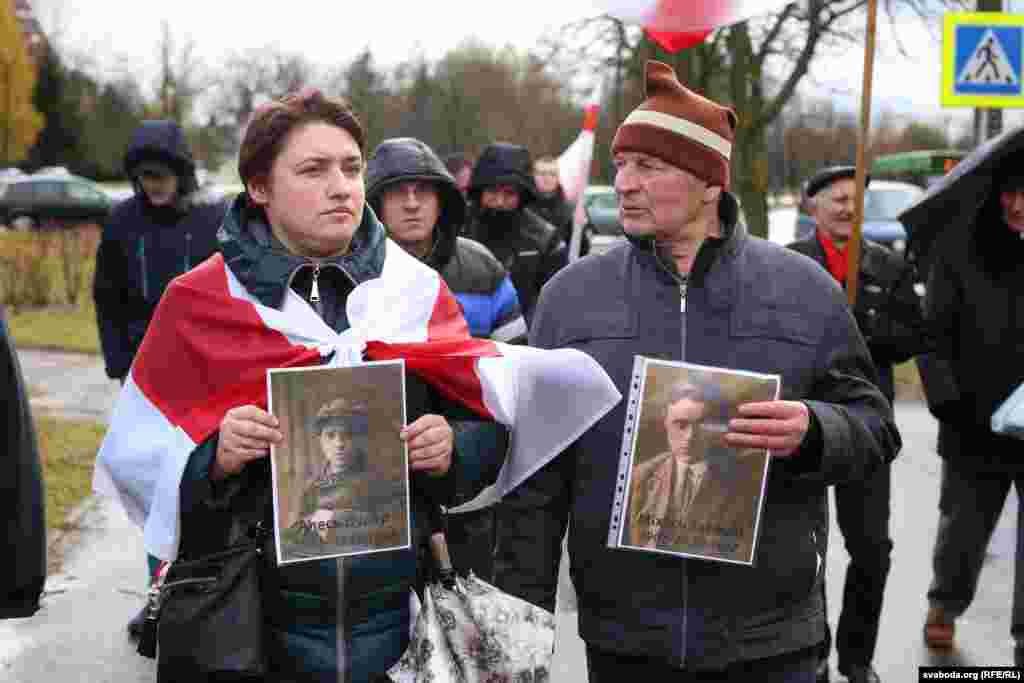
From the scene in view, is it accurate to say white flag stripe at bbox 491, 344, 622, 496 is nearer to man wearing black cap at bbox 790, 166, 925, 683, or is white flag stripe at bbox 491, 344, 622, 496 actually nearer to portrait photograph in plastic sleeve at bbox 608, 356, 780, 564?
portrait photograph in plastic sleeve at bbox 608, 356, 780, 564

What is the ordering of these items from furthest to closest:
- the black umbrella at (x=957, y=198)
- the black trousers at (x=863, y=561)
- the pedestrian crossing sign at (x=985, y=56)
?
the pedestrian crossing sign at (x=985, y=56), the black trousers at (x=863, y=561), the black umbrella at (x=957, y=198)

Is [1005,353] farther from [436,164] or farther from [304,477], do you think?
[304,477]

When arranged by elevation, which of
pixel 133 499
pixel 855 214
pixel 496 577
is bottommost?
pixel 496 577

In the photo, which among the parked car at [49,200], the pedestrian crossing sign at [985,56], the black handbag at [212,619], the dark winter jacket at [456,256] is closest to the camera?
the black handbag at [212,619]

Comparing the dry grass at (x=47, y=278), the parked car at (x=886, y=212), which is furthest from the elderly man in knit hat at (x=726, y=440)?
the parked car at (x=886, y=212)

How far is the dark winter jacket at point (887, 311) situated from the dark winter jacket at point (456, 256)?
1.48 m

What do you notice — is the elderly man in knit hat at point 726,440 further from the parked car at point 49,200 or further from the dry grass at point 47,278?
the parked car at point 49,200

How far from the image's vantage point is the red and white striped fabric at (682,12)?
14.8ft

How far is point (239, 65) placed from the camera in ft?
204

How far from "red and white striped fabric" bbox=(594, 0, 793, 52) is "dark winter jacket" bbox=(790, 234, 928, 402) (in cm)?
141

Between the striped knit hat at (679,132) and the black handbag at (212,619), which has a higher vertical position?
the striped knit hat at (679,132)

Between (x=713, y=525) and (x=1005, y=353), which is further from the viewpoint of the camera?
(x=1005, y=353)

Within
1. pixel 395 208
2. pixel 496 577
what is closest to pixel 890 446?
pixel 496 577

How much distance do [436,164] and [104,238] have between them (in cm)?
223
